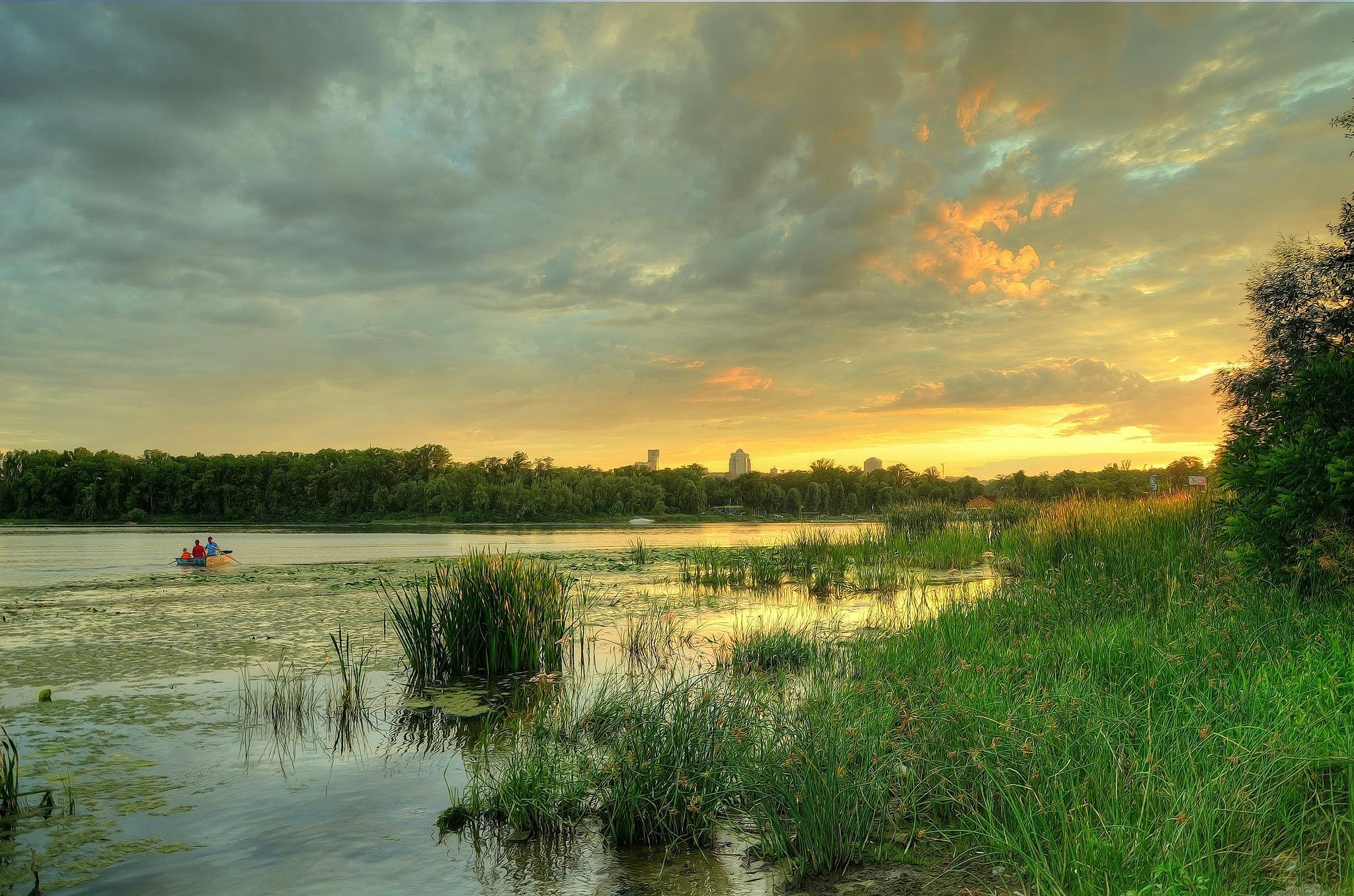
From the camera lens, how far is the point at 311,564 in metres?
32.2

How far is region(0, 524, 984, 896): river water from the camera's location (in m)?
5.28

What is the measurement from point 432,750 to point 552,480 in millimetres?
109801

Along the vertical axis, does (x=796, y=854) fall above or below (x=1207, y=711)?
below

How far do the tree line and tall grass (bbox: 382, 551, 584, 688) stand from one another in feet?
300

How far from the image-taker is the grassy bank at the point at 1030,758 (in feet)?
12.8

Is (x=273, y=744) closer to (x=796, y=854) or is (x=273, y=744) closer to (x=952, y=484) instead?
(x=796, y=854)

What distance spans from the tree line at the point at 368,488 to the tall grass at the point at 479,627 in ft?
300

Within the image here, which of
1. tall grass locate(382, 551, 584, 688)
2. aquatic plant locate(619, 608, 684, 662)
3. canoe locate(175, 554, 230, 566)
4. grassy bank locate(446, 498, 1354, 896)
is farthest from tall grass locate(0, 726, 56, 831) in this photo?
canoe locate(175, 554, 230, 566)

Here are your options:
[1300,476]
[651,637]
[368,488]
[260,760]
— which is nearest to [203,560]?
[651,637]

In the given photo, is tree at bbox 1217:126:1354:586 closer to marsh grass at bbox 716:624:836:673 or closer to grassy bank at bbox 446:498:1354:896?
grassy bank at bbox 446:498:1354:896

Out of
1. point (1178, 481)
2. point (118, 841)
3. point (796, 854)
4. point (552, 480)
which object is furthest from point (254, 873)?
point (552, 480)

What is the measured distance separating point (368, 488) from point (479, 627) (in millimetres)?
114754

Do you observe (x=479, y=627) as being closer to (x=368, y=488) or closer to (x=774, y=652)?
(x=774, y=652)

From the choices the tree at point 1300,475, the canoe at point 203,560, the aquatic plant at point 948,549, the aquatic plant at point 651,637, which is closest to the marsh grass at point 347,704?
the aquatic plant at point 651,637
